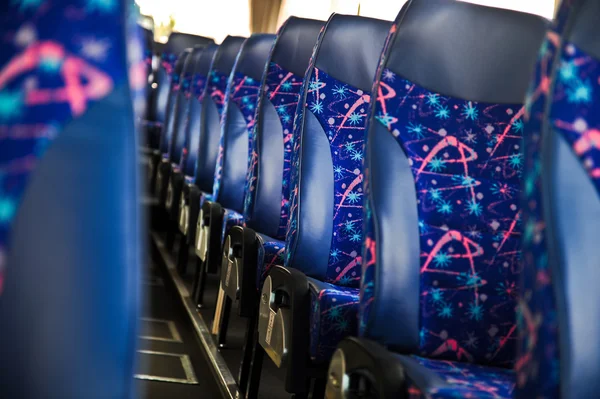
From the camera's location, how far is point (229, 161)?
350cm

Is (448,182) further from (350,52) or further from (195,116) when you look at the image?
(195,116)

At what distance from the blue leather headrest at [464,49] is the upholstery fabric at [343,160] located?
1.87 feet

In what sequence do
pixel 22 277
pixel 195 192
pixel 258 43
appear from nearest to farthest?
pixel 22 277 < pixel 258 43 < pixel 195 192

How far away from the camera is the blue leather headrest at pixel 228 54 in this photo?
160 inches

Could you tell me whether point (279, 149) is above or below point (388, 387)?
above

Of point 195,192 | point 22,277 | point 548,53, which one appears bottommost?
point 195,192

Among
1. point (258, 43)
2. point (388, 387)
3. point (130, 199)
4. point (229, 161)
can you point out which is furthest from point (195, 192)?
point (130, 199)

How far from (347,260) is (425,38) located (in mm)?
757

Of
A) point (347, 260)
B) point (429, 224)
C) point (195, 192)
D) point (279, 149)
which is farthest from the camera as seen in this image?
point (195, 192)

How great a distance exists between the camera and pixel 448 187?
5.43ft

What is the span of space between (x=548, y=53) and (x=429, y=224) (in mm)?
597

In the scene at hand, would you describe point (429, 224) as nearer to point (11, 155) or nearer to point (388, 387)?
point (388, 387)

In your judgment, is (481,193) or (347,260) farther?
(347,260)

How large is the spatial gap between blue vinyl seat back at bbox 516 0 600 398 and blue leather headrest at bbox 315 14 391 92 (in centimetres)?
118
